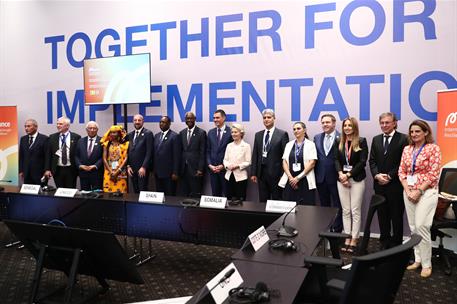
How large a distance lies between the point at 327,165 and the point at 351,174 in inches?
17.0

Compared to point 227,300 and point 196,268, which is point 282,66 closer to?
point 196,268

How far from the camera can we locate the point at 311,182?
4664 mm

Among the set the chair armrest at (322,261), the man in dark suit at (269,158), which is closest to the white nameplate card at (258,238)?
the chair armrest at (322,261)

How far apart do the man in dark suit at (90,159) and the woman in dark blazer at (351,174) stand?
3320 millimetres

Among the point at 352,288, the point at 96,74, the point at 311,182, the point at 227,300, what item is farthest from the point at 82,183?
the point at 352,288

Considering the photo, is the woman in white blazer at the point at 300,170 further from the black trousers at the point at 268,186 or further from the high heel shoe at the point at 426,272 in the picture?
the high heel shoe at the point at 426,272

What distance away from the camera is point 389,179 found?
4.10 metres

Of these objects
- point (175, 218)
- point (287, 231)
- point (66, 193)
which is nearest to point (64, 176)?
point (66, 193)

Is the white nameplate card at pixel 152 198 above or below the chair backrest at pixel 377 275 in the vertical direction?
below

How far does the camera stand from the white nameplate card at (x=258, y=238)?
2096 mm

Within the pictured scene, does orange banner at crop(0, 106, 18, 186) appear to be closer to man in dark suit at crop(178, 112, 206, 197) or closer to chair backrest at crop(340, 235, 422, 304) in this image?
man in dark suit at crop(178, 112, 206, 197)

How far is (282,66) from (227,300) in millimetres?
4452

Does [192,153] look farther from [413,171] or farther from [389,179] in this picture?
[413,171]

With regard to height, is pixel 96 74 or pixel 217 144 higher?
pixel 96 74
